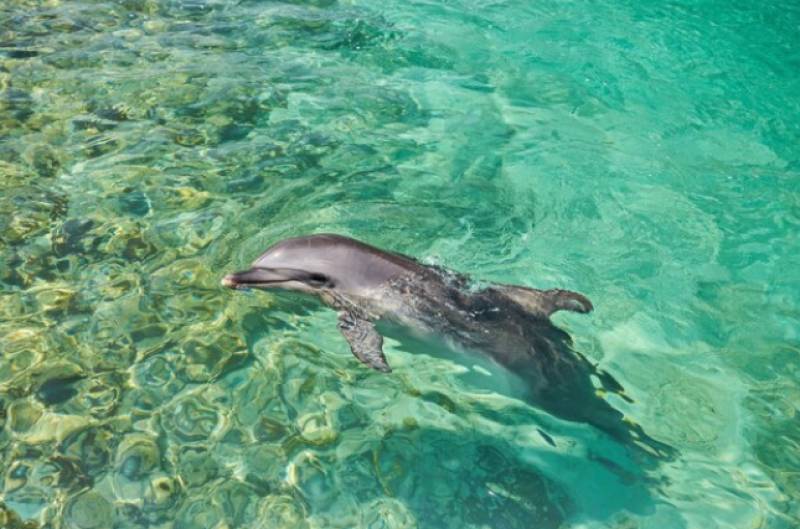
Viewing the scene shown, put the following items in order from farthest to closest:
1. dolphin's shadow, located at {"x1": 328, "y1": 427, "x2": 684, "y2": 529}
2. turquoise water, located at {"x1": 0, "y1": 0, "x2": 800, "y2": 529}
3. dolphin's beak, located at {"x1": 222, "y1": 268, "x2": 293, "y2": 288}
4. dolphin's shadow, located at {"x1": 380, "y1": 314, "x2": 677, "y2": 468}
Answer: dolphin's shadow, located at {"x1": 380, "y1": 314, "x2": 677, "y2": 468}
dolphin's beak, located at {"x1": 222, "y1": 268, "x2": 293, "y2": 288}
turquoise water, located at {"x1": 0, "y1": 0, "x2": 800, "y2": 529}
dolphin's shadow, located at {"x1": 328, "y1": 427, "x2": 684, "y2": 529}

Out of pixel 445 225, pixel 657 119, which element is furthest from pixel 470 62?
pixel 445 225

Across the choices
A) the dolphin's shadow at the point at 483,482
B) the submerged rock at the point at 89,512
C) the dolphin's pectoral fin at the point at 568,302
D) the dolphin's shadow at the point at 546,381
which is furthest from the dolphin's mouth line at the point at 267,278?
the dolphin's pectoral fin at the point at 568,302

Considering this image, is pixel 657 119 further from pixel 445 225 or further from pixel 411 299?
pixel 411 299

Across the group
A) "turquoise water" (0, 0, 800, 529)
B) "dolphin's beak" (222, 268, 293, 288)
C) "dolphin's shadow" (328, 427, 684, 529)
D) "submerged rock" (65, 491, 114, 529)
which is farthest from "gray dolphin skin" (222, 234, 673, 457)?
"submerged rock" (65, 491, 114, 529)

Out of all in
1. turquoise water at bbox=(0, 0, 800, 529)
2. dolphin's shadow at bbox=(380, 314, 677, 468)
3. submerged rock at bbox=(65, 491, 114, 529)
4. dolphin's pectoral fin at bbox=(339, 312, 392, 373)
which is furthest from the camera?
dolphin's shadow at bbox=(380, 314, 677, 468)

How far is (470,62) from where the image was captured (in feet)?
36.7

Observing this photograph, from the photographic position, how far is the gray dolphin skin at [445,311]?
523cm

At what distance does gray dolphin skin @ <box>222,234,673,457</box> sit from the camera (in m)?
5.23

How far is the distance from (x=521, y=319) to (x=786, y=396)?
2291 mm

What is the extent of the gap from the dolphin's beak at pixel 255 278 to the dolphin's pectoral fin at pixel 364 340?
1.74ft

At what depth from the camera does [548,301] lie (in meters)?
5.55

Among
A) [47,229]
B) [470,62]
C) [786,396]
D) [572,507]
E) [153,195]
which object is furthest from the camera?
[470,62]

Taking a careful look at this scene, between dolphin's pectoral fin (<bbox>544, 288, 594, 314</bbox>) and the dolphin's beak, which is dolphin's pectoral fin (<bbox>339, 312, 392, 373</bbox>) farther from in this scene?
dolphin's pectoral fin (<bbox>544, 288, 594, 314</bbox>)

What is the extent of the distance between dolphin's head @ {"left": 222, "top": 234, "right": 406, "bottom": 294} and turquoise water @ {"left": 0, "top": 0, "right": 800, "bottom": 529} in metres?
0.50
